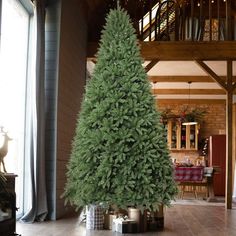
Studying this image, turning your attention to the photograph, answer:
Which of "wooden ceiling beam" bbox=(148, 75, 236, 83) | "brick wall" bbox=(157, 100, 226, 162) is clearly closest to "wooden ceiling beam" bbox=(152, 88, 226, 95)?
"brick wall" bbox=(157, 100, 226, 162)

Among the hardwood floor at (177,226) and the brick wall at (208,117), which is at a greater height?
the brick wall at (208,117)

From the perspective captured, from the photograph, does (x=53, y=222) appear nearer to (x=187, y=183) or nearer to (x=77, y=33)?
(x=77, y=33)

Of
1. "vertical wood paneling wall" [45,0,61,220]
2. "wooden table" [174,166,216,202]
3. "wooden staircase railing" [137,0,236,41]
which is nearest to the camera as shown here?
"vertical wood paneling wall" [45,0,61,220]

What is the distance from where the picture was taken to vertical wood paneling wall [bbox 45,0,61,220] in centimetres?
674

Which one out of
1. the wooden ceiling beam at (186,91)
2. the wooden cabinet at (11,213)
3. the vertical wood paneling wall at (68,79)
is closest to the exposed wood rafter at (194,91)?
the wooden ceiling beam at (186,91)

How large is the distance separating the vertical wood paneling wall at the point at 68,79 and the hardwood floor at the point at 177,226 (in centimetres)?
84

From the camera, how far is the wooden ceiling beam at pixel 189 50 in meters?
9.07

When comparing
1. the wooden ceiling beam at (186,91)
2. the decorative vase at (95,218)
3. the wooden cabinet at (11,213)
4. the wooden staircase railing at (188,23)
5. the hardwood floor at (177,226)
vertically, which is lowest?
the hardwood floor at (177,226)

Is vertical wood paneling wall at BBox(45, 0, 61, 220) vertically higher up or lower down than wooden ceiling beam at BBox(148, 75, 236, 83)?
lower down

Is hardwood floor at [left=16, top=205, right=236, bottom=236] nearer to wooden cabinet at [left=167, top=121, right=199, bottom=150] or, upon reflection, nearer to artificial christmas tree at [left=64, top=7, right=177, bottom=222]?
artificial christmas tree at [left=64, top=7, right=177, bottom=222]

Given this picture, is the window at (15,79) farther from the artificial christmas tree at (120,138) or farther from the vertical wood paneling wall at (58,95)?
the artificial christmas tree at (120,138)

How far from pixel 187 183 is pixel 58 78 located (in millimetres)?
5867

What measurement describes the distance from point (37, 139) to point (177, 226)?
226cm

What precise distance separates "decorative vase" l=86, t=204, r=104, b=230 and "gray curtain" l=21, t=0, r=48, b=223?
2.74 ft
